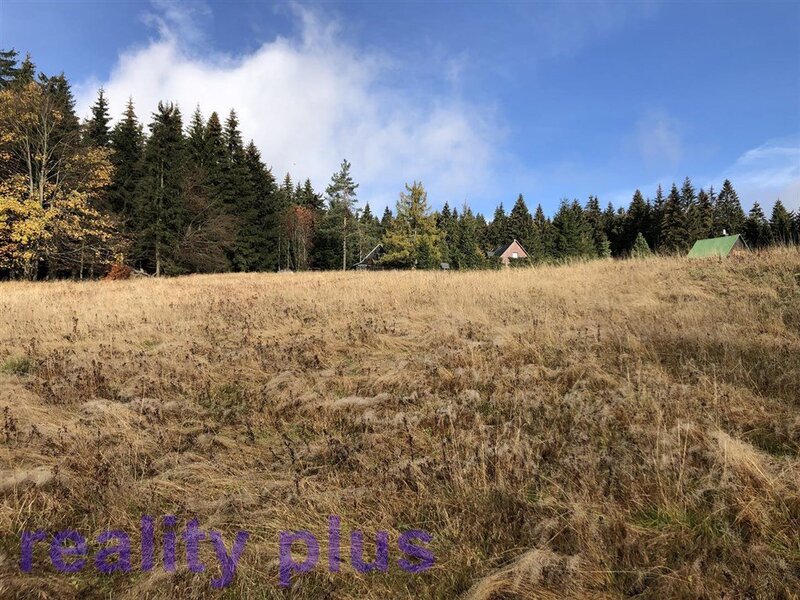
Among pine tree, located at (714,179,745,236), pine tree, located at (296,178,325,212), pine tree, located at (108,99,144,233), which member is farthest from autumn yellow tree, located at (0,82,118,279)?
pine tree, located at (714,179,745,236)

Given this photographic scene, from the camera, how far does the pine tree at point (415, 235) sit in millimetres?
41500

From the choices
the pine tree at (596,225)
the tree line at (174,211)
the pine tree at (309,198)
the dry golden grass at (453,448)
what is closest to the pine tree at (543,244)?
the tree line at (174,211)

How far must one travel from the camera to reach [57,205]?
20.0 metres

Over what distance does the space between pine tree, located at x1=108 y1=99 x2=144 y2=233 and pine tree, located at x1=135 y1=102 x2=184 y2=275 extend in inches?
45.3

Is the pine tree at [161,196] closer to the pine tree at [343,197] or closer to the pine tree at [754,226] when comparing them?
the pine tree at [343,197]

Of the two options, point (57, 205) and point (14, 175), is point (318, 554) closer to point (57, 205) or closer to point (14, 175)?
point (57, 205)

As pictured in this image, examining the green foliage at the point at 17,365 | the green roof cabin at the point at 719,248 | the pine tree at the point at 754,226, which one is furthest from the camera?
the pine tree at the point at 754,226

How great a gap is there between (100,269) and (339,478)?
3233 cm

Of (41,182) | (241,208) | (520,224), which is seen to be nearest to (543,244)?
(520,224)

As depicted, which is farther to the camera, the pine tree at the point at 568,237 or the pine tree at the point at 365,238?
the pine tree at the point at 568,237

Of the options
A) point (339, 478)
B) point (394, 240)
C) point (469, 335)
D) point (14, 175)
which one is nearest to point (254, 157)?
point (394, 240)

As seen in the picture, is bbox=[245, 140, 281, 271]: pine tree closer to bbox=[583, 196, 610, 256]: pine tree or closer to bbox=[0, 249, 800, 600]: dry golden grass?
bbox=[0, 249, 800, 600]: dry golden grass

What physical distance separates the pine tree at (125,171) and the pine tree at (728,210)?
76.0 metres

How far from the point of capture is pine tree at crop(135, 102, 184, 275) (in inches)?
1089
